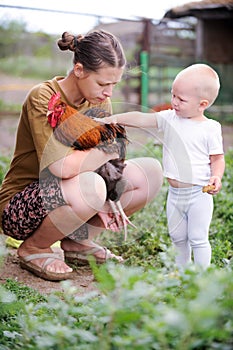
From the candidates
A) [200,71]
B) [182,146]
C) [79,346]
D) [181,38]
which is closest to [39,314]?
[79,346]

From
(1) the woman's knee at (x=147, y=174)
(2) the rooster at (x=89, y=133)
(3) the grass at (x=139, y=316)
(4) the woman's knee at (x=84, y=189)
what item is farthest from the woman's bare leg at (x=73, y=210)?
(3) the grass at (x=139, y=316)

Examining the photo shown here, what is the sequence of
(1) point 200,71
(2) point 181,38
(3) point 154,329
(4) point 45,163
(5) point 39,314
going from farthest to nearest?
(2) point 181,38 → (4) point 45,163 → (1) point 200,71 → (5) point 39,314 → (3) point 154,329

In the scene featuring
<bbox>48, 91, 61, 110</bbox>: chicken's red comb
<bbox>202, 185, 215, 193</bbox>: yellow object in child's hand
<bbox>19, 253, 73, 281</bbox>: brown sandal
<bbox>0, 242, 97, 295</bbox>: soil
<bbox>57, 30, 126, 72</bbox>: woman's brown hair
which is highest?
<bbox>57, 30, 126, 72</bbox>: woman's brown hair

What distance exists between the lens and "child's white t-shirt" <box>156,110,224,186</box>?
3.11m

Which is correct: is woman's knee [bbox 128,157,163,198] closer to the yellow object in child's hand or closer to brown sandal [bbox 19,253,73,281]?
brown sandal [bbox 19,253,73,281]

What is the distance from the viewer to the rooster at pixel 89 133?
330 centimetres

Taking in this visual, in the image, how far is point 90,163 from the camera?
3.38m

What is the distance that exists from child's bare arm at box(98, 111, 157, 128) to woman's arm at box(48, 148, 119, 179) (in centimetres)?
19

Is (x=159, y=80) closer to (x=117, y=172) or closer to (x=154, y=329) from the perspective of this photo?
(x=117, y=172)

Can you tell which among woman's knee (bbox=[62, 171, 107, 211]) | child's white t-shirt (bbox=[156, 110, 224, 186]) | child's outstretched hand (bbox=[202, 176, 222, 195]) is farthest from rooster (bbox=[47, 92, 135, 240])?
child's outstretched hand (bbox=[202, 176, 222, 195])

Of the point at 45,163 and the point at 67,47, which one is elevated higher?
the point at 67,47

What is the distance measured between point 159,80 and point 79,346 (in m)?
8.83

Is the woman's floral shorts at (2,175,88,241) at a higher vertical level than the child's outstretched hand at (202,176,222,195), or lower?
lower

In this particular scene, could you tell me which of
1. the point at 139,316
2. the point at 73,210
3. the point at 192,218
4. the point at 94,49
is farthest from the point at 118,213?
the point at 139,316
